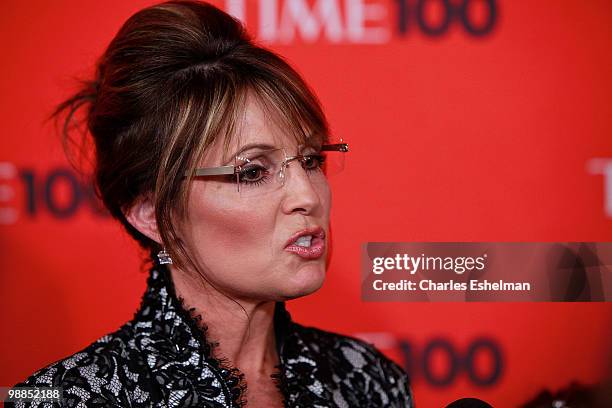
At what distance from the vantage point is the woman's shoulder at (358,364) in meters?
1.35

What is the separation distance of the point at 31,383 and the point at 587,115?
110 centimetres

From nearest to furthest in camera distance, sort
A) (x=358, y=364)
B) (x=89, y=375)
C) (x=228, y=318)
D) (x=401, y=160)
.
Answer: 1. (x=89, y=375)
2. (x=228, y=318)
3. (x=358, y=364)
4. (x=401, y=160)

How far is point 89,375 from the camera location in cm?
112

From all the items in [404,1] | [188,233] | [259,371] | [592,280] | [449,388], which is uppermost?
[404,1]

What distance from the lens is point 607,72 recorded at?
1556 millimetres

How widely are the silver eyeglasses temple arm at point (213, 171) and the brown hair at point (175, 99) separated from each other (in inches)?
0.4

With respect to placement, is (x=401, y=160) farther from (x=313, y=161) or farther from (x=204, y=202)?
(x=204, y=202)

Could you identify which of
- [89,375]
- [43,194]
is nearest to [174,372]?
[89,375]

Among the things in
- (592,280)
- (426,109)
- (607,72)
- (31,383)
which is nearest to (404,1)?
(426,109)

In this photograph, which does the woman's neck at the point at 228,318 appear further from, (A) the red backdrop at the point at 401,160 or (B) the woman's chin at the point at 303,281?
(A) the red backdrop at the point at 401,160

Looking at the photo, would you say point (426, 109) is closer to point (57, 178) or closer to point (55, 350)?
point (57, 178)

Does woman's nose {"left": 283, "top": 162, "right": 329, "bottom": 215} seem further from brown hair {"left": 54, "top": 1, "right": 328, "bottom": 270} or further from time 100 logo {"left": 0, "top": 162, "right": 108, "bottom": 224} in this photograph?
time 100 logo {"left": 0, "top": 162, "right": 108, "bottom": 224}

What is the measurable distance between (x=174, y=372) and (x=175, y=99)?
1.26 feet

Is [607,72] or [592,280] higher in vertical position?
[607,72]
